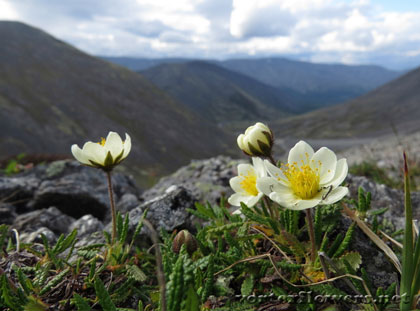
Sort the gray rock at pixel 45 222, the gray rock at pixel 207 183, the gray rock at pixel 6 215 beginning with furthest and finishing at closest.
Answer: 1. the gray rock at pixel 207 183
2. the gray rock at pixel 6 215
3. the gray rock at pixel 45 222

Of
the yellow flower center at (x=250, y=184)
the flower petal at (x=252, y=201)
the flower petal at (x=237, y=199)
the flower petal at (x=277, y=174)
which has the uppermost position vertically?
the flower petal at (x=277, y=174)

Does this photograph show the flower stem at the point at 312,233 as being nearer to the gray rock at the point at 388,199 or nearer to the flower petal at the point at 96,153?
the flower petal at the point at 96,153

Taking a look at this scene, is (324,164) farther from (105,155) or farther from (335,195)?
(105,155)

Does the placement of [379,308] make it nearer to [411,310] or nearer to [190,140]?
[411,310]

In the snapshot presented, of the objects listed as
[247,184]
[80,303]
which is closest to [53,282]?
[80,303]

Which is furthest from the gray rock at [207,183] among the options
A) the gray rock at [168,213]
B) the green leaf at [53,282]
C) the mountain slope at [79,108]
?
the mountain slope at [79,108]

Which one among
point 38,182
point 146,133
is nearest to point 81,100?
point 146,133

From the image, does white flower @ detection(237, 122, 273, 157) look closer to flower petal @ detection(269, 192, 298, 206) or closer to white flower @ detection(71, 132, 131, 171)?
flower petal @ detection(269, 192, 298, 206)
